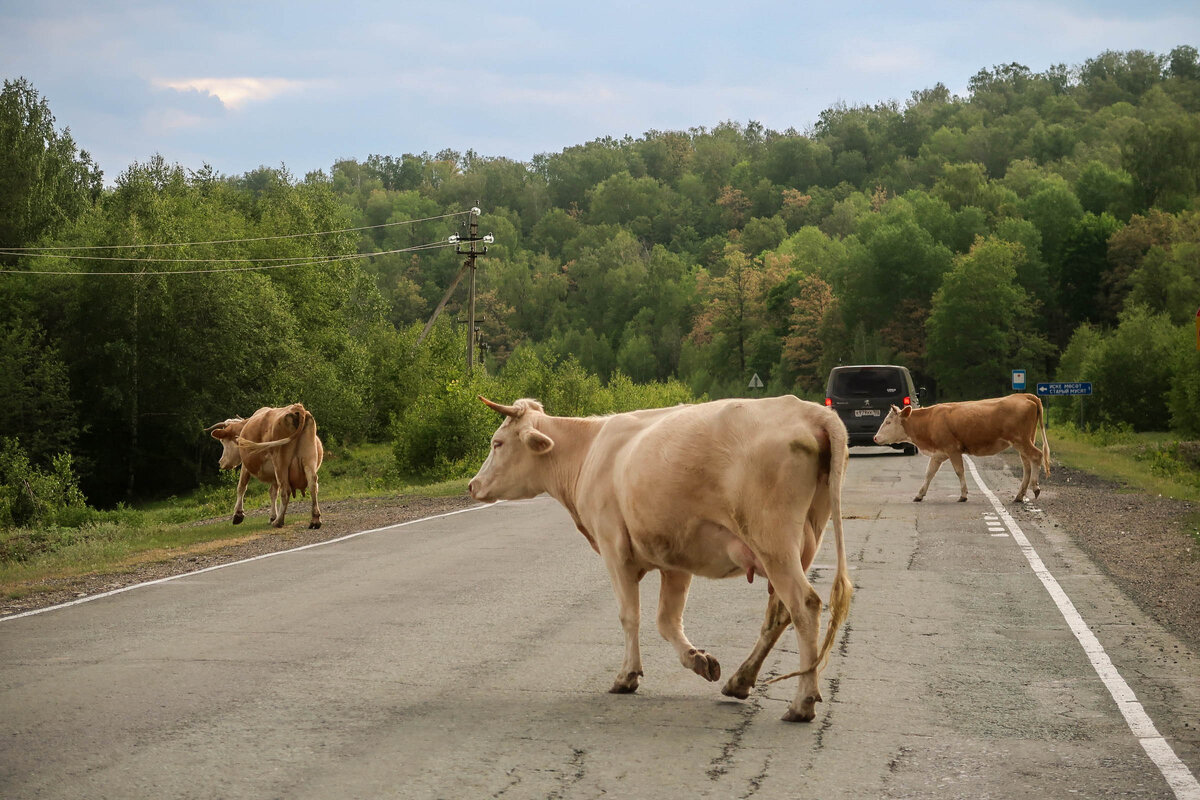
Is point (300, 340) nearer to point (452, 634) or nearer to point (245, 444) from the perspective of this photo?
point (245, 444)

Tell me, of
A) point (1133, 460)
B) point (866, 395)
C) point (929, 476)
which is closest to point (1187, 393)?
point (1133, 460)

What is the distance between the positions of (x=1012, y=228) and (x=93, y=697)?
311ft

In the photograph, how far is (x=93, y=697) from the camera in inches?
275

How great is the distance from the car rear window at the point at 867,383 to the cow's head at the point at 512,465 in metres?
24.6

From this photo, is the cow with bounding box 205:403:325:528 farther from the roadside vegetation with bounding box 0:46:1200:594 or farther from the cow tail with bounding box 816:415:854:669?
the cow tail with bounding box 816:415:854:669

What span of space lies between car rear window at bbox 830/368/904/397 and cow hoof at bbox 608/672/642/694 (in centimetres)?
2570

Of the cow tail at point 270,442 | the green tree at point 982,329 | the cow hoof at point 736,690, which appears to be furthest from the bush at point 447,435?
the green tree at point 982,329

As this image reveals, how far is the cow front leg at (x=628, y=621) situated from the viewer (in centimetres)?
689

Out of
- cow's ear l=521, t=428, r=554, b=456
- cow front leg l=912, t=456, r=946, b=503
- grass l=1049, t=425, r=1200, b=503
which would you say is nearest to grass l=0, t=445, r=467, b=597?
cow's ear l=521, t=428, r=554, b=456

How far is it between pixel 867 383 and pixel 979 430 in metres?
11.1

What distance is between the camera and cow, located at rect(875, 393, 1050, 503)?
20.9m

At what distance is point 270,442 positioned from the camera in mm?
17484

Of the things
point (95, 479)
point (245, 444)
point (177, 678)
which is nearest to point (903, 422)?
point (245, 444)

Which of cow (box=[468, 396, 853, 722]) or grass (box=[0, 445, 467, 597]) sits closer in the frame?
cow (box=[468, 396, 853, 722])
